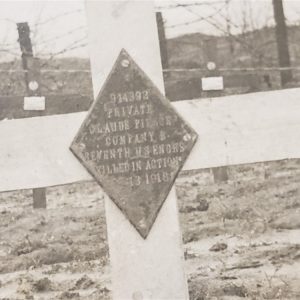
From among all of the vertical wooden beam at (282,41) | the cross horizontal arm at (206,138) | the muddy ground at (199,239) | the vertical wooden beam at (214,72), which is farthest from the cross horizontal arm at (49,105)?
the vertical wooden beam at (282,41)

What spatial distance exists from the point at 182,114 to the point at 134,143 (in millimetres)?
283

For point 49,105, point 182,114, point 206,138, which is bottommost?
point 206,138

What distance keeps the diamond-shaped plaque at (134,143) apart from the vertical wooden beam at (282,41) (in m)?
0.56

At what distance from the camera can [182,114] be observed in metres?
2.58

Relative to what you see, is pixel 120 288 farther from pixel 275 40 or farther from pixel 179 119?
pixel 275 40

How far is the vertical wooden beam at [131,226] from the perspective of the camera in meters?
2.52

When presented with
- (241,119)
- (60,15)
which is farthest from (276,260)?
(60,15)

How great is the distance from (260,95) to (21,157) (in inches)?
49.3

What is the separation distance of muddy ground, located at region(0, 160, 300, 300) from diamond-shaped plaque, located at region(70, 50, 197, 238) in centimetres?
11

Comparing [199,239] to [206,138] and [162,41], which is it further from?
[162,41]

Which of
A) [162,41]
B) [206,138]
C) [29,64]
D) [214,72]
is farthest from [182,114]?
[29,64]

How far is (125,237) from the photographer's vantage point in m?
2.55

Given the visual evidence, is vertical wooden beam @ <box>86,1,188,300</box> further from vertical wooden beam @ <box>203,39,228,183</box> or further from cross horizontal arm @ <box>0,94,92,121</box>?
vertical wooden beam @ <box>203,39,228,183</box>

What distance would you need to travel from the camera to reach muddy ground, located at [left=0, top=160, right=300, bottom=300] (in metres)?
2.52
